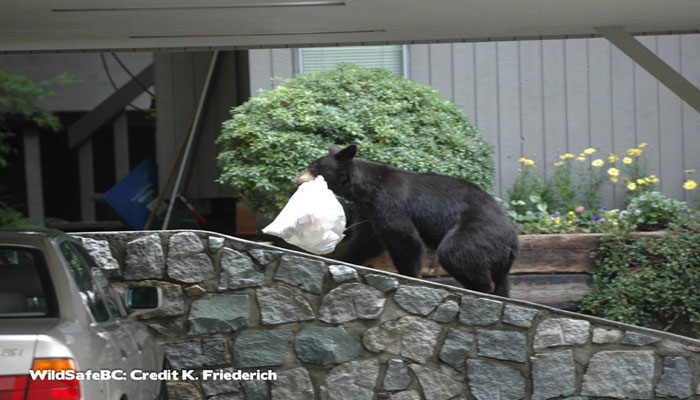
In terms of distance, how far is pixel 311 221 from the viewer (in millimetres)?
6793

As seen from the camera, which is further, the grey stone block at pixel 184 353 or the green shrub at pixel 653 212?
the green shrub at pixel 653 212

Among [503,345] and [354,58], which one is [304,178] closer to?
[503,345]

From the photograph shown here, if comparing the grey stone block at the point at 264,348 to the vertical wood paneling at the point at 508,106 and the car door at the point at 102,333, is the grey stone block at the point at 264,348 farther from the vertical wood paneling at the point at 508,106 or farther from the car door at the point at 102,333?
the vertical wood paneling at the point at 508,106

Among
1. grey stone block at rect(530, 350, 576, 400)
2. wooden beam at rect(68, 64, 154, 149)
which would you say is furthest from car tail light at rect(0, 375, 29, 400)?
wooden beam at rect(68, 64, 154, 149)

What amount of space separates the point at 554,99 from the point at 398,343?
493cm

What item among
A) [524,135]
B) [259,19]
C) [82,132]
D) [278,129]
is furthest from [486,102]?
[82,132]

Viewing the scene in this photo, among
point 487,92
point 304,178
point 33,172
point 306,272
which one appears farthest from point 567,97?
point 33,172

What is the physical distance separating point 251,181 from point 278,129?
1.76 feet

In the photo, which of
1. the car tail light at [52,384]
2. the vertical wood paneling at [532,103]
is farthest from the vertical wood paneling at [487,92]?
the car tail light at [52,384]

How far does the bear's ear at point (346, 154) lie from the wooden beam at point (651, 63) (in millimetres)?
1980

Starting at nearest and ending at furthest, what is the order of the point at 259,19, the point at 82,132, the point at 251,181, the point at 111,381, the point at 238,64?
the point at 111,381, the point at 259,19, the point at 251,181, the point at 238,64, the point at 82,132

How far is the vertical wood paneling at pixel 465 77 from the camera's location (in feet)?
34.0

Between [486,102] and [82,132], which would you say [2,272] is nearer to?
[486,102]

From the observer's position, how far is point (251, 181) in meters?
7.99
